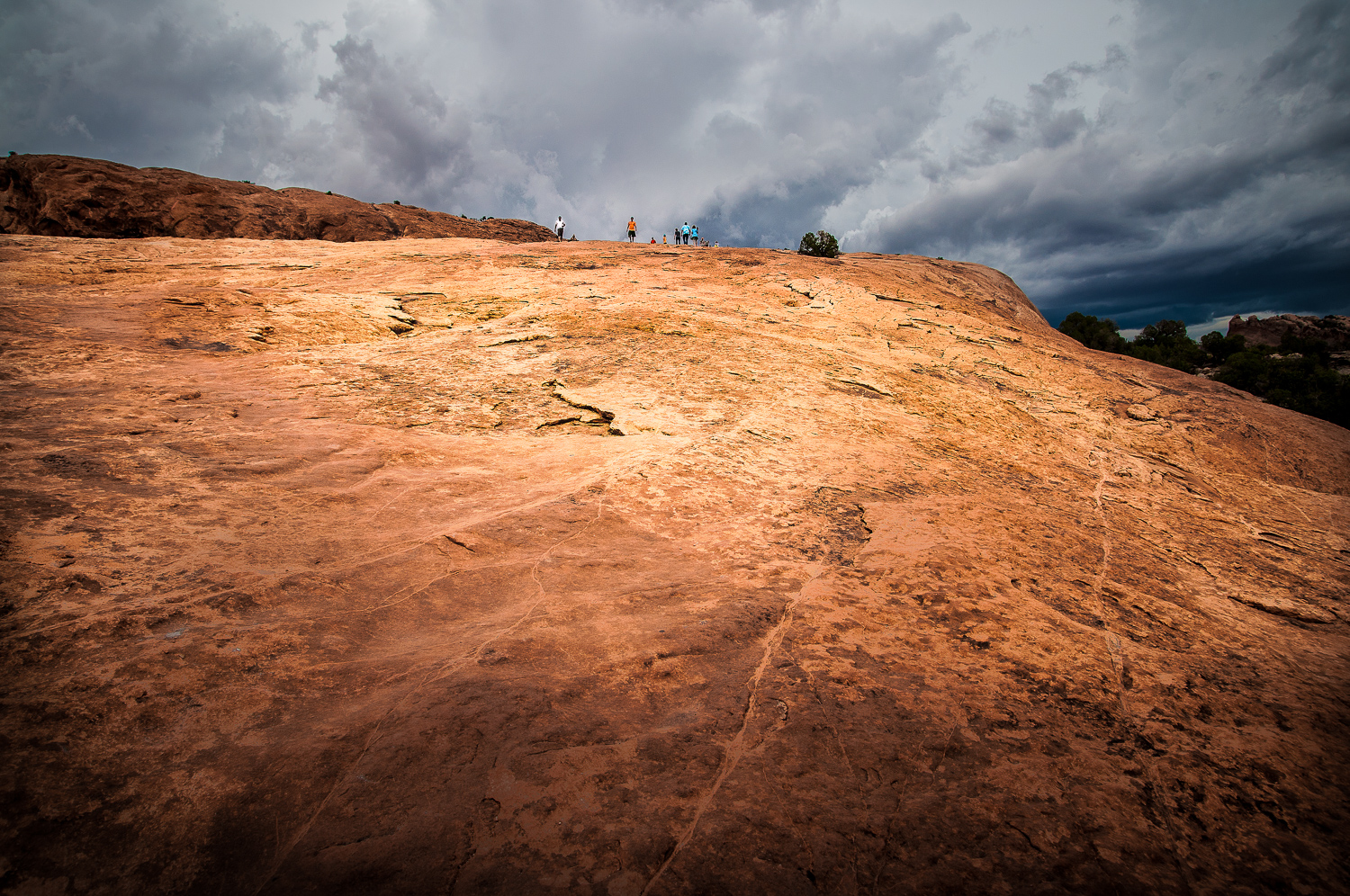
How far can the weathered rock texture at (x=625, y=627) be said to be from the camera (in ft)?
6.31

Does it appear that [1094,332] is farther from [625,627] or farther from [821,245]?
[625,627]

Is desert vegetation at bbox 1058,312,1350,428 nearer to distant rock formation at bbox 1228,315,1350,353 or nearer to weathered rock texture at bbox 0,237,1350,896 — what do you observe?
distant rock formation at bbox 1228,315,1350,353

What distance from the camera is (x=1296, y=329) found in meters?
53.4

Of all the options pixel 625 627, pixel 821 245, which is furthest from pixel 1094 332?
pixel 625 627

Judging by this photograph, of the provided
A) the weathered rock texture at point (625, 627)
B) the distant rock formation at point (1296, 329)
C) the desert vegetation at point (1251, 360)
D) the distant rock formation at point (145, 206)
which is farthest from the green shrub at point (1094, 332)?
the distant rock formation at point (145, 206)

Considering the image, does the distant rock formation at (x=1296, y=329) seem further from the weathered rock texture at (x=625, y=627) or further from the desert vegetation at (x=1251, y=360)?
the weathered rock texture at (x=625, y=627)

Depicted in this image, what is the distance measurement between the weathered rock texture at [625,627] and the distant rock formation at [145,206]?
47.9 ft

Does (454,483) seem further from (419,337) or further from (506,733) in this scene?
(419,337)

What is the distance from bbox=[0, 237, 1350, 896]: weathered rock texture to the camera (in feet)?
6.31

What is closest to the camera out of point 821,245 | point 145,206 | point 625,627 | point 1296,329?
point 625,627

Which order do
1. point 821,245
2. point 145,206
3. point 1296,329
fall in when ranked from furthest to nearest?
point 1296,329, point 821,245, point 145,206

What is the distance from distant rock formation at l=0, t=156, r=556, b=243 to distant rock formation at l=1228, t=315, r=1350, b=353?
7898 centimetres

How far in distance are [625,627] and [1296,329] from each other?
81.3m

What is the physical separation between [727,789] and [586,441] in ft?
12.8
